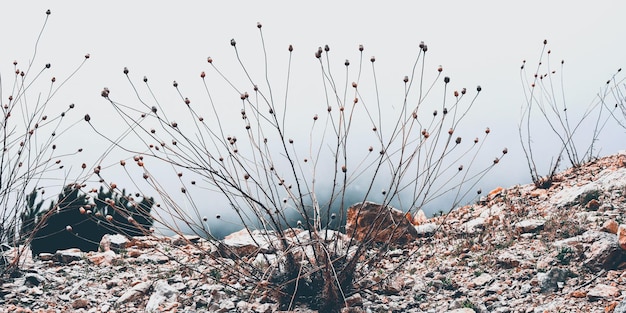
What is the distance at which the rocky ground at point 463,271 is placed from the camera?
4348 millimetres

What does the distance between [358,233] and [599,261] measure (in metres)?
2.51

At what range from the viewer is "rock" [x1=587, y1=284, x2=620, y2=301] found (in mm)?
3973

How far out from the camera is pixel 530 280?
178 inches

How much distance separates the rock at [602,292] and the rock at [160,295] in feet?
11.4

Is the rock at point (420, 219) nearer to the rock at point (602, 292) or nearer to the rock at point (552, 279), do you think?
the rock at point (552, 279)

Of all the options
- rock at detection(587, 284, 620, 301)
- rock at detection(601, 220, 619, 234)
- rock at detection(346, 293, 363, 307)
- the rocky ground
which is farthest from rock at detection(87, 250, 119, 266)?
rock at detection(601, 220, 619, 234)

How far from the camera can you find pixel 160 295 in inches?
195

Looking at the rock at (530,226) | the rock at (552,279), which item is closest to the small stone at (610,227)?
the rock at (530,226)

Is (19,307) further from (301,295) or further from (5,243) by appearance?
(301,295)

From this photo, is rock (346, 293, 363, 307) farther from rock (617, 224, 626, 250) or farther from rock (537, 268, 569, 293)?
rock (617, 224, 626, 250)

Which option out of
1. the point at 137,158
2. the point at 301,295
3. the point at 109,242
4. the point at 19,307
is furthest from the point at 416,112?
the point at 109,242

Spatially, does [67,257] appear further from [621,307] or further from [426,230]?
[621,307]

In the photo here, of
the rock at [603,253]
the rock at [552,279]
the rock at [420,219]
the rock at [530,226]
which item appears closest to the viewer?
the rock at [552,279]

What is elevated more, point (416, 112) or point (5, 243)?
Result: point (416, 112)
